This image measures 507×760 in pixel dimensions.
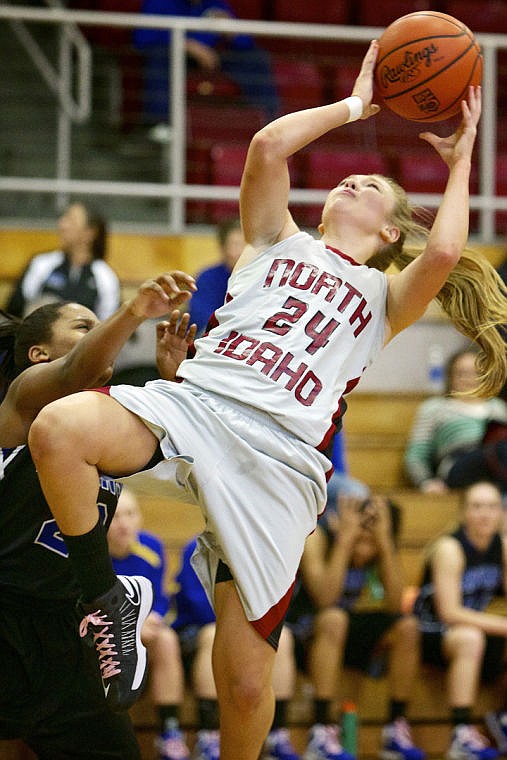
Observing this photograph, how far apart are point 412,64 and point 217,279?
10.3 ft

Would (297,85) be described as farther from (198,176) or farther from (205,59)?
(198,176)

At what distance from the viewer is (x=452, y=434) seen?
6852 millimetres

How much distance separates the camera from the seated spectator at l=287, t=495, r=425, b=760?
221 inches

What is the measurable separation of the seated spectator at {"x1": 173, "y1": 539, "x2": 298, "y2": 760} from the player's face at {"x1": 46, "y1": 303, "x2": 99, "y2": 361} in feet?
6.39

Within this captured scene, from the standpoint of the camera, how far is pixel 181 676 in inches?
214

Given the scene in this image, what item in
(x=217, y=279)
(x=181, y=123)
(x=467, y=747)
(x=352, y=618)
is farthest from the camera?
(x=181, y=123)

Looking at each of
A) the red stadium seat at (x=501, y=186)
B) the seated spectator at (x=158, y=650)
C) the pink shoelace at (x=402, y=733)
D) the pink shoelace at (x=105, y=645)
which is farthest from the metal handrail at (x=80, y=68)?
the pink shoelace at (x=105, y=645)

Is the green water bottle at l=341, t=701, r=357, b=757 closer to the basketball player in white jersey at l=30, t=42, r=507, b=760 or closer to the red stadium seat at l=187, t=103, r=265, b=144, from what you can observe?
the basketball player in white jersey at l=30, t=42, r=507, b=760

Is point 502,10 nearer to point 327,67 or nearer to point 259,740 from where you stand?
point 327,67

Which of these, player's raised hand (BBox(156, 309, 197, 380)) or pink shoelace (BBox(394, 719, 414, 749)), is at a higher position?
player's raised hand (BBox(156, 309, 197, 380))

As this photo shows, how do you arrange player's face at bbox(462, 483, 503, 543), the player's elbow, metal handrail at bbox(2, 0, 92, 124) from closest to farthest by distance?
the player's elbow, player's face at bbox(462, 483, 503, 543), metal handrail at bbox(2, 0, 92, 124)

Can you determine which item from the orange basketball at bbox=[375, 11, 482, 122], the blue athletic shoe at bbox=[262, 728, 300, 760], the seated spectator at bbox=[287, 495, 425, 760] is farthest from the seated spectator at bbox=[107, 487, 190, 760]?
the orange basketball at bbox=[375, 11, 482, 122]

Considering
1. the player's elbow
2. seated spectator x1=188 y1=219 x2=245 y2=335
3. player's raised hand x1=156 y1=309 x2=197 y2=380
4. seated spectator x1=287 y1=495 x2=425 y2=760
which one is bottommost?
seated spectator x1=287 y1=495 x2=425 y2=760

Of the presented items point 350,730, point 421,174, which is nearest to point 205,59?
point 421,174
